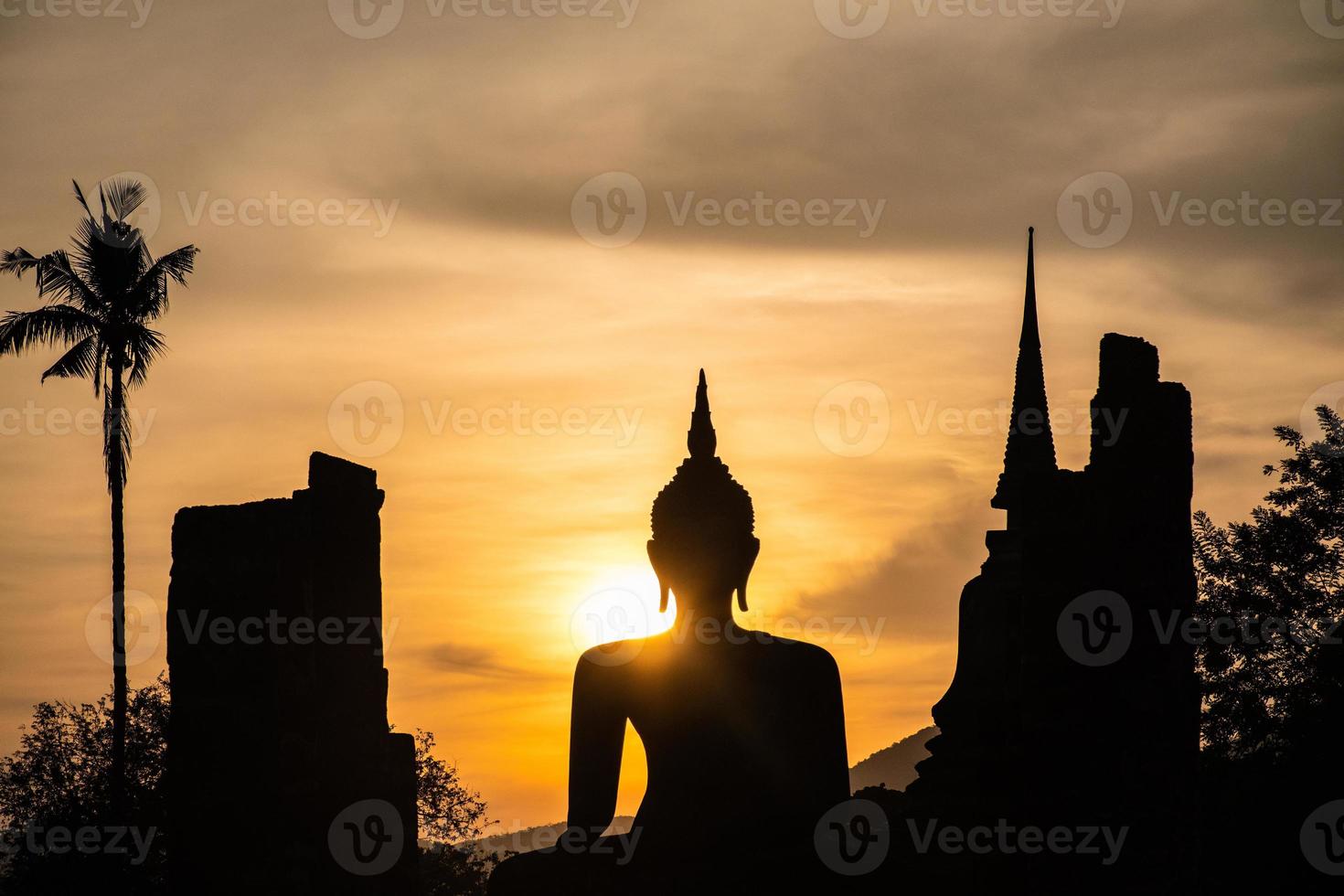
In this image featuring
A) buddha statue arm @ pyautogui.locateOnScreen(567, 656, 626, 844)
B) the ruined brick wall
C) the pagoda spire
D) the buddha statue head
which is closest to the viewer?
the buddha statue head

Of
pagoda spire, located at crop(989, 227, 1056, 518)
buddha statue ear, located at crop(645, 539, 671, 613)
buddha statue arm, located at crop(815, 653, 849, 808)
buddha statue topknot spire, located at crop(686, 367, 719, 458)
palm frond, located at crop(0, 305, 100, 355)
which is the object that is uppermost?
palm frond, located at crop(0, 305, 100, 355)

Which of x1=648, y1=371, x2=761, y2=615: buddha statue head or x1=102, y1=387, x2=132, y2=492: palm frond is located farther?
x1=102, y1=387, x2=132, y2=492: palm frond

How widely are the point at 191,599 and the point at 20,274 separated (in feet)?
71.7

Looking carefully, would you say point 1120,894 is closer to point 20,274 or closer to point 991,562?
point 991,562

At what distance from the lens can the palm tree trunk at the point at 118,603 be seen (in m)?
26.4

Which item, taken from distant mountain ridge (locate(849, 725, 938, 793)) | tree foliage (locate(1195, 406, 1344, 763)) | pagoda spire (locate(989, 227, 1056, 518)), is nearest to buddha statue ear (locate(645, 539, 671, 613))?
pagoda spire (locate(989, 227, 1056, 518))

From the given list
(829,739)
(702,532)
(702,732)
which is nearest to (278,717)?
(702,732)

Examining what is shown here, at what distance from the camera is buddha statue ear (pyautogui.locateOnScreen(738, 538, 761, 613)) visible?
7.12 meters

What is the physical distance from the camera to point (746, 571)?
7129 millimetres

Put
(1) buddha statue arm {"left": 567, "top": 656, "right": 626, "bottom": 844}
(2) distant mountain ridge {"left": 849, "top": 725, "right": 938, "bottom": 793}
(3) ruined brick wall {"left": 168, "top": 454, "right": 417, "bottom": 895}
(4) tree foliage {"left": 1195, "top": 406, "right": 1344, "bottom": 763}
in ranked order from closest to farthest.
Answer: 1. (1) buddha statue arm {"left": 567, "top": 656, "right": 626, "bottom": 844}
2. (3) ruined brick wall {"left": 168, "top": 454, "right": 417, "bottom": 895}
3. (4) tree foliage {"left": 1195, "top": 406, "right": 1344, "bottom": 763}
4. (2) distant mountain ridge {"left": 849, "top": 725, "right": 938, "bottom": 793}

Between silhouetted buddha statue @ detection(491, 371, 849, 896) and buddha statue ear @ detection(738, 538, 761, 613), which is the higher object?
buddha statue ear @ detection(738, 538, 761, 613)


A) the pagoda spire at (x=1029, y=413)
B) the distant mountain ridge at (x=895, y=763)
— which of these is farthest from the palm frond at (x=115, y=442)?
the distant mountain ridge at (x=895, y=763)

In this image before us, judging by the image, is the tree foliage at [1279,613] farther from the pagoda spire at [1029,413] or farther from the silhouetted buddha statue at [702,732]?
the silhouetted buddha statue at [702,732]

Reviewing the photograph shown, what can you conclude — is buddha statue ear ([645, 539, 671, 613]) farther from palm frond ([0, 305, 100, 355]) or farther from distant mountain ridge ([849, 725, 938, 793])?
distant mountain ridge ([849, 725, 938, 793])
